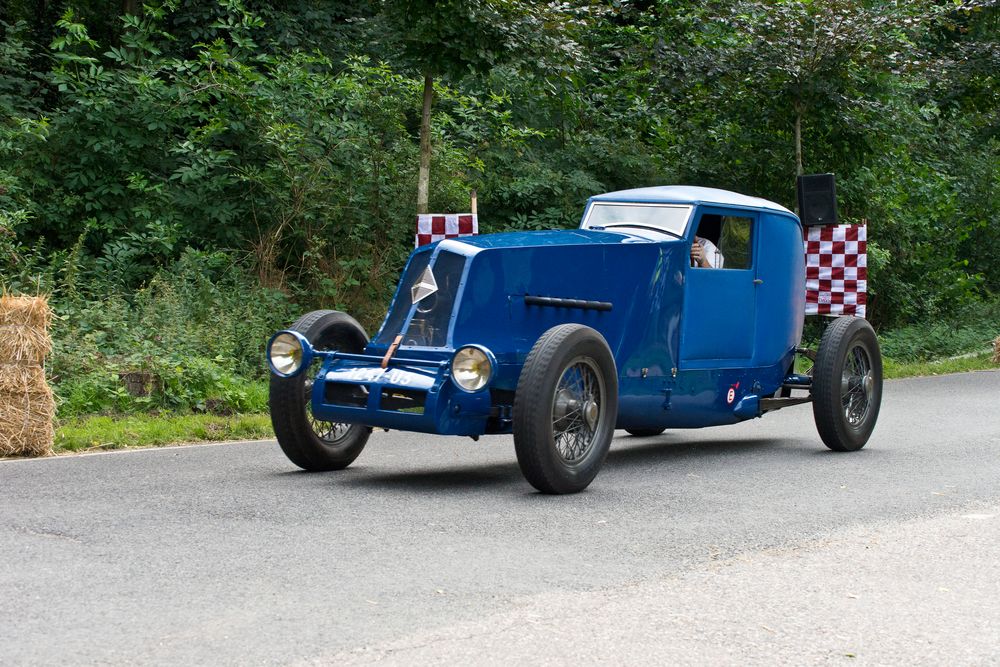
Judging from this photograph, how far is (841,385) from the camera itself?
9.81 metres

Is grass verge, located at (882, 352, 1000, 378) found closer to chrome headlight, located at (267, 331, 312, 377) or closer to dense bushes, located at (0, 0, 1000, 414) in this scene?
dense bushes, located at (0, 0, 1000, 414)

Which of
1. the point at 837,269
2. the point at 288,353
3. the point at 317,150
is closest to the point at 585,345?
the point at 288,353

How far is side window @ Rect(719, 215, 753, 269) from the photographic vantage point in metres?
9.75

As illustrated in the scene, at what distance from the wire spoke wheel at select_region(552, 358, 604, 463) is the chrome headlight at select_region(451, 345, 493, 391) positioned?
51 cm

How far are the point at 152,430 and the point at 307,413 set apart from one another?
7.20 feet

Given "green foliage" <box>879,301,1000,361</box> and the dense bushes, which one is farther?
"green foliage" <box>879,301,1000,361</box>

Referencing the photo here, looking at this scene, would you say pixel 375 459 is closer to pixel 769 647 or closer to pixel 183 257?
pixel 769 647

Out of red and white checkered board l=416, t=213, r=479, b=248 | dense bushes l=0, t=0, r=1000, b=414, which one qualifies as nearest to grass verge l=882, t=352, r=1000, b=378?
dense bushes l=0, t=0, r=1000, b=414

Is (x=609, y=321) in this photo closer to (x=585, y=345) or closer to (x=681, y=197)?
(x=585, y=345)

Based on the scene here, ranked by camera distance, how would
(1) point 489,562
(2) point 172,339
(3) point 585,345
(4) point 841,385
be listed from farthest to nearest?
(2) point 172,339
(4) point 841,385
(3) point 585,345
(1) point 489,562

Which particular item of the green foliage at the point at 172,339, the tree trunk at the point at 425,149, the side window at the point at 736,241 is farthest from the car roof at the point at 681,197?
the tree trunk at the point at 425,149

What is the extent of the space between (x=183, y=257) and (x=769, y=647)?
37.5 ft

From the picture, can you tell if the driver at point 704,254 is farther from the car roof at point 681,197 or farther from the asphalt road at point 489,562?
the asphalt road at point 489,562

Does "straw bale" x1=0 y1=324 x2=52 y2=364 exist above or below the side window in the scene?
below
